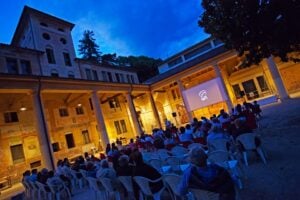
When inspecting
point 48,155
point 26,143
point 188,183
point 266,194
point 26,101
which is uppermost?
point 26,101

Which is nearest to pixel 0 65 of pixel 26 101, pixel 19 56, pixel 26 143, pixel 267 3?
pixel 19 56

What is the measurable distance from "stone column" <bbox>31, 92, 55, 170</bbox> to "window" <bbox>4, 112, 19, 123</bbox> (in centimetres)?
603

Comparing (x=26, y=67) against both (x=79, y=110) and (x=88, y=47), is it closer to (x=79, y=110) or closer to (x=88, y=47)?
(x=79, y=110)

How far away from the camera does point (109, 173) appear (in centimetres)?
536

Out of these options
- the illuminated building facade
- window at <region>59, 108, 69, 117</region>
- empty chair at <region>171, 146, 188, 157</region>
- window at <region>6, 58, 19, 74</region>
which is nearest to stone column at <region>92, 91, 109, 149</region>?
the illuminated building facade

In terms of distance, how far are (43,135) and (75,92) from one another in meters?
5.14

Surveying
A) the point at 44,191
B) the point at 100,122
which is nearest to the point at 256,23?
the point at 44,191

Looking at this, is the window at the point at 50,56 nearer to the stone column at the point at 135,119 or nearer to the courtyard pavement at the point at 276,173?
the stone column at the point at 135,119

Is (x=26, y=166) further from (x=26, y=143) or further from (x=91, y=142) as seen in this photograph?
(x=91, y=142)

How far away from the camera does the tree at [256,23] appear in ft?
21.7

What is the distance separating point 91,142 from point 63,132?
11.4 ft

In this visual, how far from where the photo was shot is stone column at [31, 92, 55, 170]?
40.0ft

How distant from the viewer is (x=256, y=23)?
7.07 m

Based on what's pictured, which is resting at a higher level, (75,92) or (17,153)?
(75,92)
